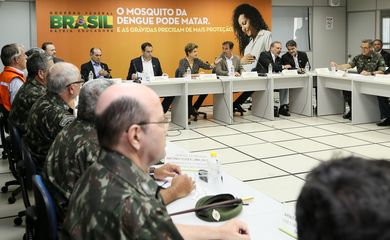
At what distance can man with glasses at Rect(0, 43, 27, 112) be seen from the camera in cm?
522

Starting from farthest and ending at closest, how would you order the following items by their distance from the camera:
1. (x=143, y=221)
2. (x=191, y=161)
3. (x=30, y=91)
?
1. (x=30, y=91)
2. (x=191, y=161)
3. (x=143, y=221)

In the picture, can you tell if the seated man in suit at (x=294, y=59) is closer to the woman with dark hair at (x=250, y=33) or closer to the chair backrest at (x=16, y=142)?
the woman with dark hair at (x=250, y=33)

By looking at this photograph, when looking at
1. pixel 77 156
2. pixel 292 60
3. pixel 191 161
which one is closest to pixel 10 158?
pixel 191 161

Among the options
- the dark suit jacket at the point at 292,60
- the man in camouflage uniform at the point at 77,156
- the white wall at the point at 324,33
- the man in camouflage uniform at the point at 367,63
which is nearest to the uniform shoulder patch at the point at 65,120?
the man in camouflage uniform at the point at 77,156

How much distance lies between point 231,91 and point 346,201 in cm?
721

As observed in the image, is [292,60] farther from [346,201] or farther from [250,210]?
[346,201]

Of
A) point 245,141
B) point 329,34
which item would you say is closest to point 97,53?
point 245,141

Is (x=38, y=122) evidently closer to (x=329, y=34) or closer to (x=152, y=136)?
(x=152, y=136)

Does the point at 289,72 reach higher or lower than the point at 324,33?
lower

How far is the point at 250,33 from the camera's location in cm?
1038

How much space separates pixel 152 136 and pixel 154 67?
23.0 ft

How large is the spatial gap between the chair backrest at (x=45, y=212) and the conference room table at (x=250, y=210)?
53 centimetres

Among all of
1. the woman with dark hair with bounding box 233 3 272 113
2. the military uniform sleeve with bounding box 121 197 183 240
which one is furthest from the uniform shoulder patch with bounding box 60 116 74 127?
the woman with dark hair with bounding box 233 3 272 113

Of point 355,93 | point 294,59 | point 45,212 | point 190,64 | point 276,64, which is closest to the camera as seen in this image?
point 45,212
